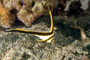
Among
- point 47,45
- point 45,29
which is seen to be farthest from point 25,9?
point 47,45

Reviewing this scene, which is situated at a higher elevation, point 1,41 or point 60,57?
point 1,41

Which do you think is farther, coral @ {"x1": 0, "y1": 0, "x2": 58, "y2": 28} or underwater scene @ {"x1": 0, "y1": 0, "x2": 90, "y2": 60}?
coral @ {"x1": 0, "y1": 0, "x2": 58, "y2": 28}

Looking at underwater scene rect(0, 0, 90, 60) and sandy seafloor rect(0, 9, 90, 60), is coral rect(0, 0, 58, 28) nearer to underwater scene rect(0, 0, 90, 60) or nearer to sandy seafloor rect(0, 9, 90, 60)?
underwater scene rect(0, 0, 90, 60)

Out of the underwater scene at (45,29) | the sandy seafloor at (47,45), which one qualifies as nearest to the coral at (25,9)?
the underwater scene at (45,29)

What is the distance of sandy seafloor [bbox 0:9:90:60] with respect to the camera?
6.58 feet

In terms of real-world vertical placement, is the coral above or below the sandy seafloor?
above

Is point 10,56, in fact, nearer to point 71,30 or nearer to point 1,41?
point 1,41

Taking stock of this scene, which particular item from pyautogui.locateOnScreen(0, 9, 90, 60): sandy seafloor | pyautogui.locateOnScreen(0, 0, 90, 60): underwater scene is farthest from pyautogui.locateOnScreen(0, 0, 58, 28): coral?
pyautogui.locateOnScreen(0, 9, 90, 60): sandy seafloor

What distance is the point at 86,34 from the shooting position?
289 cm

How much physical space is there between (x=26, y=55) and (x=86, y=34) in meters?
1.89

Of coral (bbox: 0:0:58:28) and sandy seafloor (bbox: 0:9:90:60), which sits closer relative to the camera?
sandy seafloor (bbox: 0:9:90:60)

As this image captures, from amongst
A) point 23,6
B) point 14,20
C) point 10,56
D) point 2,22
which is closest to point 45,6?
point 23,6

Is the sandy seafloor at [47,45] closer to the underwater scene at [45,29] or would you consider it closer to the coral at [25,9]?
the underwater scene at [45,29]

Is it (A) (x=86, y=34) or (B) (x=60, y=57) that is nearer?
(B) (x=60, y=57)
